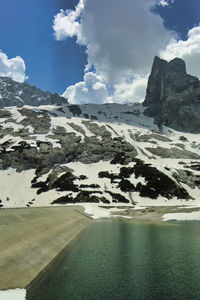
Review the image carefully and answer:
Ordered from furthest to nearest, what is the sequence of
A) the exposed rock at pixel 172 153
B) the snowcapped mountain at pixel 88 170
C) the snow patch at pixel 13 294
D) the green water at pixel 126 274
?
the exposed rock at pixel 172 153 → the snowcapped mountain at pixel 88 170 → the green water at pixel 126 274 → the snow patch at pixel 13 294

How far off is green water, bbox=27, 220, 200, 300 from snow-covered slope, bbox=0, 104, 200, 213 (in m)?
68.8

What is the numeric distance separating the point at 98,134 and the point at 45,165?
67.0 m

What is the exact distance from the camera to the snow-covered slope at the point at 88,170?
99.8m

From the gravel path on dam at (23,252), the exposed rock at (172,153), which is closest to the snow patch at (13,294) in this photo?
the gravel path on dam at (23,252)

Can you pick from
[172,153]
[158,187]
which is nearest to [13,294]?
[158,187]

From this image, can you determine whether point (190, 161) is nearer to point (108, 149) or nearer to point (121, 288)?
point (108, 149)

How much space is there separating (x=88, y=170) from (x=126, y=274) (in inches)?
4572

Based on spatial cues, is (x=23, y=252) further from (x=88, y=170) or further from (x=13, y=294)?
(x=88, y=170)

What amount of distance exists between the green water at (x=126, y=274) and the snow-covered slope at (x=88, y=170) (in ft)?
226

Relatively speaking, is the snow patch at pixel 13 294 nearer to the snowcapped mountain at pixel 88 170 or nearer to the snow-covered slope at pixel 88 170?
the snowcapped mountain at pixel 88 170

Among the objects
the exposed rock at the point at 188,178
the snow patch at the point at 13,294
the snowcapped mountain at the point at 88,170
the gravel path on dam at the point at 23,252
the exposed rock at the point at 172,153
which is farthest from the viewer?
the exposed rock at the point at 172,153

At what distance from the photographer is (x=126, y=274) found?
16766 millimetres

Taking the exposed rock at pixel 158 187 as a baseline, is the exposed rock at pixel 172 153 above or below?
above

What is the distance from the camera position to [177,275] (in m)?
16.2
